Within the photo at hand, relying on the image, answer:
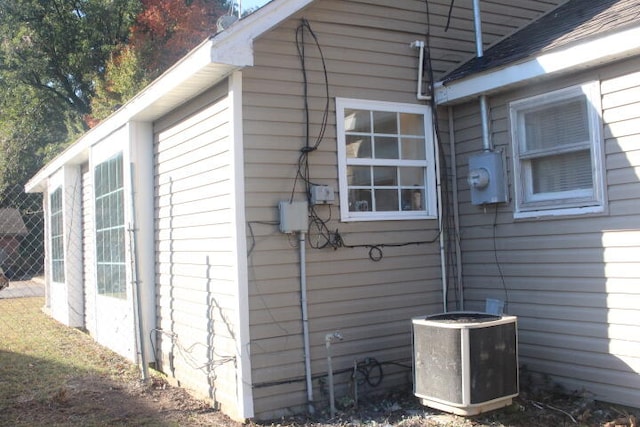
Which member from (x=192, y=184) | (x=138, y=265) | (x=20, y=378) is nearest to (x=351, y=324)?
(x=192, y=184)

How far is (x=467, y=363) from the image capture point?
465 centimetres

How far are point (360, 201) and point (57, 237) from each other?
8.19 metres

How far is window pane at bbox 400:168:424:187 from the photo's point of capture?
6074 mm

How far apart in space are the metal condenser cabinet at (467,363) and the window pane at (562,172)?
137 cm

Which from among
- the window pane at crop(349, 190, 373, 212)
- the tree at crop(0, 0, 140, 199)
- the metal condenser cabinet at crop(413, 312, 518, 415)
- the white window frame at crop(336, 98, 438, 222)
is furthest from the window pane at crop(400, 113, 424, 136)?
the tree at crop(0, 0, 140, 199)

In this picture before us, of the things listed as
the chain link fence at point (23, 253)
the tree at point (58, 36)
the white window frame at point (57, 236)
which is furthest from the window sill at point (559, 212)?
the tree at point (58, 36)

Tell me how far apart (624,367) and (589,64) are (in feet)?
8.16

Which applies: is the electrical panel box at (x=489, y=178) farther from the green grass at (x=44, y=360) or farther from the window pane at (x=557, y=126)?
the green grass at (x=44, y=360)

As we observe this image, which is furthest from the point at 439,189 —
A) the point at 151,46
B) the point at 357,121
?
the point at 151,46

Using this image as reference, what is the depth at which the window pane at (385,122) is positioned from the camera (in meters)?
5.91

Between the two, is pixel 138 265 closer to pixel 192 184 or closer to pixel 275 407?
pixel 192 184

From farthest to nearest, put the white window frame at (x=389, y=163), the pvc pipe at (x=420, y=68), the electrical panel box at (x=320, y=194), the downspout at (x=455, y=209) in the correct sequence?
1. the downspout at (x=455, y=209)
2. the pvc pipe at (x=420, y=68)
3. the white window frame at (x=389, y=163)
4. the electrical panel box at (x=320, y=194)

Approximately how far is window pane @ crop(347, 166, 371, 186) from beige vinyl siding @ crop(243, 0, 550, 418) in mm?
192

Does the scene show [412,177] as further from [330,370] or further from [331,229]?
[330,370]
